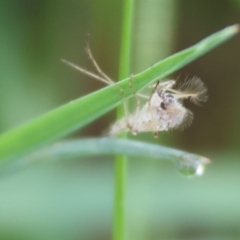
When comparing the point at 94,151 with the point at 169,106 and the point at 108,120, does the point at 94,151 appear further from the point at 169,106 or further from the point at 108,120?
the point at 108,120

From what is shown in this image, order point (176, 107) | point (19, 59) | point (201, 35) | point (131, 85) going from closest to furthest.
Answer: point (131, 85)
point (176, 107)
point (19, 59)
point (201, 35)

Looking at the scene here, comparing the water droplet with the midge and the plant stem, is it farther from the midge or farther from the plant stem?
the midge

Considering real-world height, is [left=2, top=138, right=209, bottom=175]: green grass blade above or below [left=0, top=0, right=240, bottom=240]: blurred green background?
below

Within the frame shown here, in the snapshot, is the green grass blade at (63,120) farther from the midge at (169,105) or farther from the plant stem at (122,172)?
the midge at (169,105)

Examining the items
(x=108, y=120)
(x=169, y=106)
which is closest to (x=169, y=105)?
(x=169, y=106)

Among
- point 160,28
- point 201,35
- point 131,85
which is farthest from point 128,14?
point 201,35

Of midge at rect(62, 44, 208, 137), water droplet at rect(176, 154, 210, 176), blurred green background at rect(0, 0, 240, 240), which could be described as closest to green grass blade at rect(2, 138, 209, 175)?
water droplet at rect(176, 154, 210, 176)

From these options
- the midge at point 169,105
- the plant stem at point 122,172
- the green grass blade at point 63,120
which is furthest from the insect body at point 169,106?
the green grass blade at point 63,120

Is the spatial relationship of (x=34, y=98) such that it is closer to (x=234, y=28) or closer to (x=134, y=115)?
(x=134, y=115)
